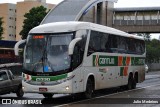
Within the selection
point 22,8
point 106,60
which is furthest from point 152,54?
point 106,60

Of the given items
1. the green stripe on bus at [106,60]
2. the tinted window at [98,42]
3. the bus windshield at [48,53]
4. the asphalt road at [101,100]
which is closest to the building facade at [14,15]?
the green stripe on bus at [106,60]

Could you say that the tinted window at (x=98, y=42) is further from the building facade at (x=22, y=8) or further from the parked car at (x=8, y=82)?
the building facade at (x=22, y=8)

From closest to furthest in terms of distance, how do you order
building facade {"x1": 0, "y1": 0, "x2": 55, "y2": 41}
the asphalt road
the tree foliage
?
the asphalt road
the tree foliage
building facade {"x1": 0, "y1": 0, "x2": 55, "y2": 41}

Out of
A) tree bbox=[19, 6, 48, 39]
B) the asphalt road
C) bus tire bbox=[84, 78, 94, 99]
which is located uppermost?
tree bbox=[19, 6, 48, 39]

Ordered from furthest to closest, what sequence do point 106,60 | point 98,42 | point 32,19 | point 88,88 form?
point 32,19, point 106,60, point 98,42, point 88,88

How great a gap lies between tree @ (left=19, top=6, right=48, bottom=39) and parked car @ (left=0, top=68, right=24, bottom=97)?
140 ft

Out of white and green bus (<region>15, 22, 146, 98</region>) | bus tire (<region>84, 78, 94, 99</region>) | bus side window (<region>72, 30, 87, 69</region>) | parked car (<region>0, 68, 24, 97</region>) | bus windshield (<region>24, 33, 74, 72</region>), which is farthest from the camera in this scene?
parked car (<region>0, 68, 24, 97</region>)

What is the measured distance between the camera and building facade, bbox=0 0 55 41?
388 feet

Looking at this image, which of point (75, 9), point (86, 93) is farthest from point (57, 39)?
point (75, 9)

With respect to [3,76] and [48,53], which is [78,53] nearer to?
[48,53]

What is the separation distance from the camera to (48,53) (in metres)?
15.7

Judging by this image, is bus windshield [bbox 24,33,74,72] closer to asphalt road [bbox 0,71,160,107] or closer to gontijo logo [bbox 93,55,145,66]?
asphalt road [bbox 0,71,160,107]

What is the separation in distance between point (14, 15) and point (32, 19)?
6315cm

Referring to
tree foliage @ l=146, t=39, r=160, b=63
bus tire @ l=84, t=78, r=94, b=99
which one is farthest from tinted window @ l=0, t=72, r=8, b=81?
tree foliage @ l=146, t=39, r=160, b=63
